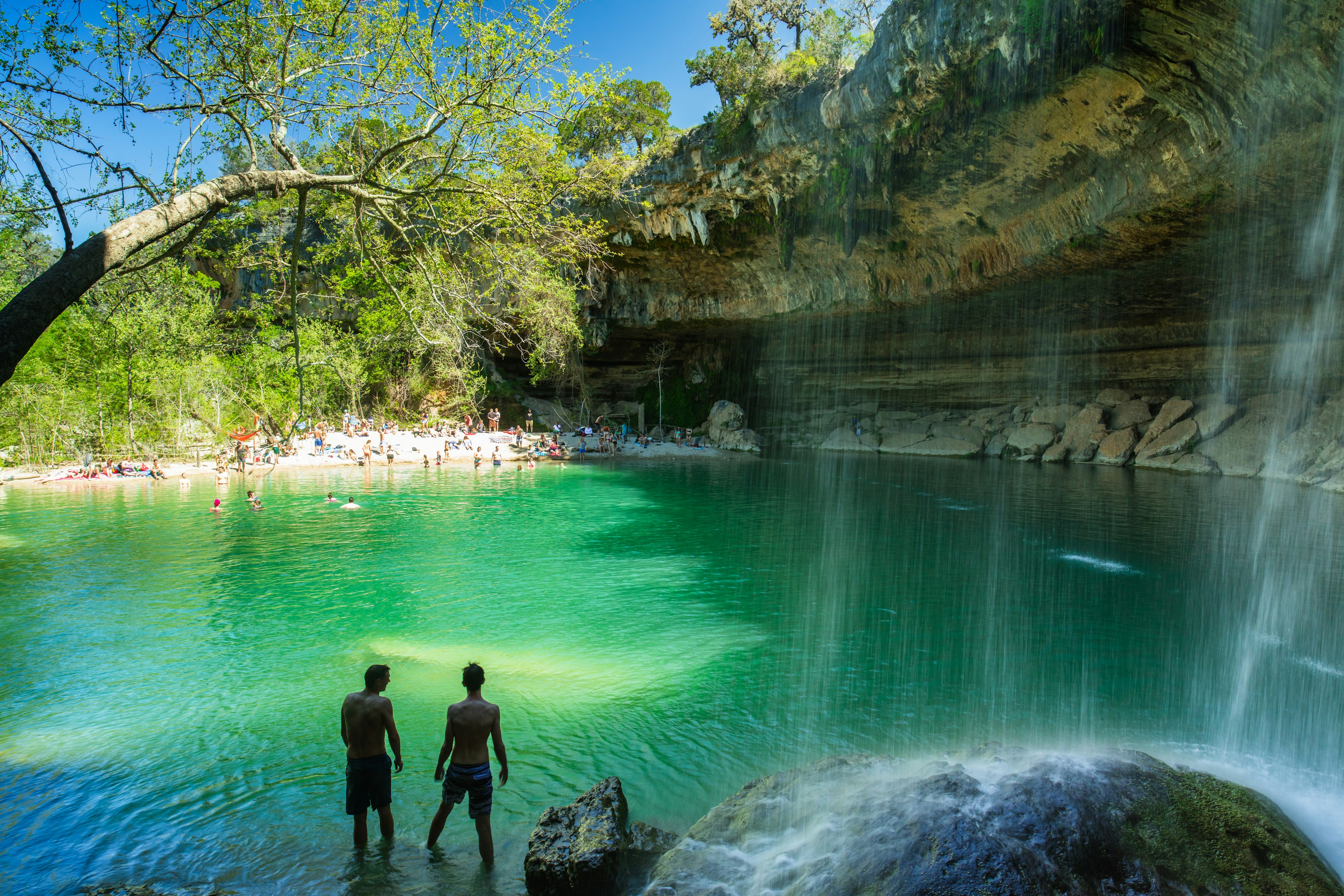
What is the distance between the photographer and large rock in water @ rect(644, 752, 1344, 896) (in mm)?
3098

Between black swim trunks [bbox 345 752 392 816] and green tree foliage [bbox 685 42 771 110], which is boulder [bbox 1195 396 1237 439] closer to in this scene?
green tree foliage [bbox 685 42 771 110]

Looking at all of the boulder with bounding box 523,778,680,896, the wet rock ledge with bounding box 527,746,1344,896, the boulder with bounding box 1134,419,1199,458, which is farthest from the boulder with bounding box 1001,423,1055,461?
the boulder with bounding box 523,778,680,896

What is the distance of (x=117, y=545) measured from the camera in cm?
1341

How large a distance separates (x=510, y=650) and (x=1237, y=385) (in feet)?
90.2

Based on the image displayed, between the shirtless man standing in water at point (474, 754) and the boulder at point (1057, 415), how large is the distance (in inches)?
1187

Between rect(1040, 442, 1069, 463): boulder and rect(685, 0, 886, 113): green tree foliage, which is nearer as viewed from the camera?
rect(685, 0, 886, 113): green tree foliage

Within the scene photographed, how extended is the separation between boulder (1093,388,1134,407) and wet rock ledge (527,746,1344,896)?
92.1ft

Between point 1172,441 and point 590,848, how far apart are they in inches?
1074

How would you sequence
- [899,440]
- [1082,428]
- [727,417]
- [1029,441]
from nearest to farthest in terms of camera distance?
1. [1082,428]
2. [1029,441]
3. [899,440]
4. [727,417]

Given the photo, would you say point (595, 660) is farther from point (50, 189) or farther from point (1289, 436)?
point (1289, 436)

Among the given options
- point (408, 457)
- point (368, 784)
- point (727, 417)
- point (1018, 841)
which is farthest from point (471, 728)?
point (727, 417)

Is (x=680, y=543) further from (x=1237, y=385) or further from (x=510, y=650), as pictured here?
(x=1237, y=385)

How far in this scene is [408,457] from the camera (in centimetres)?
2928

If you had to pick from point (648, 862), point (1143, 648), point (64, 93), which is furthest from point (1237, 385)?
point (64, 93)
